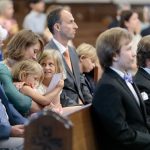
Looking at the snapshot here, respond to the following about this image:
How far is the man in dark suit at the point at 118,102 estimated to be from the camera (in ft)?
12.4

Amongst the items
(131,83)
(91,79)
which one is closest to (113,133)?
(131,83)

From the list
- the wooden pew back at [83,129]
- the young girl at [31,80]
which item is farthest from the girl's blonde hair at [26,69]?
the wooden pew back at [83,129]

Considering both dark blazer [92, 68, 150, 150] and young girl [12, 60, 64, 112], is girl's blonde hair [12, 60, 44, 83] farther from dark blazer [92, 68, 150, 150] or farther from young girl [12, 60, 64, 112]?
dark blazer [92, 68, 150, 150]

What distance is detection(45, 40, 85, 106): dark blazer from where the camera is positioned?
5.05m

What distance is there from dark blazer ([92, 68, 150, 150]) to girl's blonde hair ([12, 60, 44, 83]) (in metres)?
0.77

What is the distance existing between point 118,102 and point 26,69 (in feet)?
3.38

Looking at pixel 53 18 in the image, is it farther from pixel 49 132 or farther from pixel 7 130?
pixel 49 132

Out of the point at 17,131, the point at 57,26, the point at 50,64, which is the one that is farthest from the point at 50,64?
the point at 17,131

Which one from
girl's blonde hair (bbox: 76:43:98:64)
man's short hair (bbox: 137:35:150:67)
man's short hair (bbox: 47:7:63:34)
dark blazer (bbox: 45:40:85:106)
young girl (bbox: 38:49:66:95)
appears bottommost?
dark blazer (bbox: 45:40:85:106)

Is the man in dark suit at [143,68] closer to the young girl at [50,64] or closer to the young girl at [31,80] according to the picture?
the young girl at [31,80]

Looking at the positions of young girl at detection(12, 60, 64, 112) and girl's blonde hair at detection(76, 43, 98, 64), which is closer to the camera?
young girl at detection(12, 60, 64, 112)

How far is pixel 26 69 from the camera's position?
181 inches

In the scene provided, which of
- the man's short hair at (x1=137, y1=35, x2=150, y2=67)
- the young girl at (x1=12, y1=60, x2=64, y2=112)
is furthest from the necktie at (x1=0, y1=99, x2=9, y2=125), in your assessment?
the man's short hair at (x1=137, y1=35, x2=150, y2=67)

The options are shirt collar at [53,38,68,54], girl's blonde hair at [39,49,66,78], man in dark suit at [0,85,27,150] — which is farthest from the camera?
shirt collar at [53,38,68,54]
